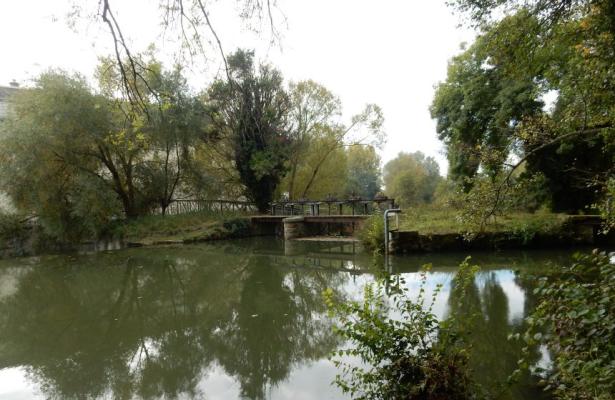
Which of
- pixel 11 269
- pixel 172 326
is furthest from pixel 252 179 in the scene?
pixel 172 326

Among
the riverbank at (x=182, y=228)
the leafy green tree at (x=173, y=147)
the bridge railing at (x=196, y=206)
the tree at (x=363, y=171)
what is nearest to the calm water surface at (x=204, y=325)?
the riverbank at (x=182, y=228)

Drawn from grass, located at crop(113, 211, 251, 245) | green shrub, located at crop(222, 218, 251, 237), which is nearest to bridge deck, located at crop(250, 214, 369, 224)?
green shrub, located at crop(222, 218, 251, 237)

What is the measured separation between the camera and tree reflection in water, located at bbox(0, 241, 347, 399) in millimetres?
4250

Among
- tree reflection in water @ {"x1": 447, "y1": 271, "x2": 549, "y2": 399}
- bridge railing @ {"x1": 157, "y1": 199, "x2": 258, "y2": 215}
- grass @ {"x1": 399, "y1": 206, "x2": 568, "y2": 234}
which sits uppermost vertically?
bridge railing @ {"x1": 157, "y1": 199, "x2": 258, "y2": 215}

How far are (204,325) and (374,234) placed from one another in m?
6.35

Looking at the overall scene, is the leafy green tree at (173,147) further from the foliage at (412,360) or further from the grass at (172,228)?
the foliage at (412,360)

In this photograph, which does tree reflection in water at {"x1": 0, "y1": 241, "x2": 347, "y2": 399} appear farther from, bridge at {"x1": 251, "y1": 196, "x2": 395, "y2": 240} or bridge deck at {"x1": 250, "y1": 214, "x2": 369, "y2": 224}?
bridge at {"x1": 251, "y1": 196, "x2": 395, "y2": 240}

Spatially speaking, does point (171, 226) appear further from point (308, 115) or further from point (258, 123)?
point (308, 115)

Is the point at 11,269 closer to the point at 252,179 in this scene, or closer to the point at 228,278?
the point at 228,278

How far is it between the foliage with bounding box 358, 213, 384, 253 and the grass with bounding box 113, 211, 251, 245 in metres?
7.93

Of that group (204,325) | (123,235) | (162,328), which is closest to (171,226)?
(123,235)

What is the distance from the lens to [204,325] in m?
5.99

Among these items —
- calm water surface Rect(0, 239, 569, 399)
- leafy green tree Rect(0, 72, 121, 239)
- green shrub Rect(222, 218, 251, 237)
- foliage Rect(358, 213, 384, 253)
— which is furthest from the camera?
green shrub Rect(222, 218, 251, 237)

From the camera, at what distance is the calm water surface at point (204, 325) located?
403 cm
